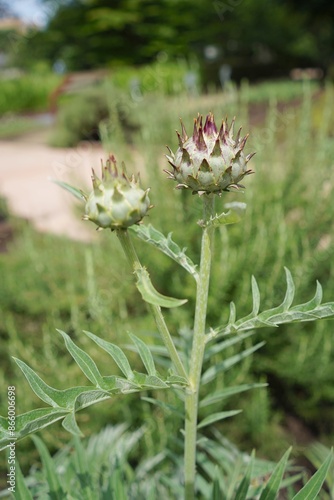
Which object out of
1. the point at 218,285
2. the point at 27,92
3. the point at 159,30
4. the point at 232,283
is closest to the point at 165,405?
the point at 218,285

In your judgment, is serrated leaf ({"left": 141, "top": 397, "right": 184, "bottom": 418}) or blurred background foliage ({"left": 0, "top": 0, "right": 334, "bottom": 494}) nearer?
serrated leaf ({"left": 141, "top": 397, "right": 184, "bottom": 418})

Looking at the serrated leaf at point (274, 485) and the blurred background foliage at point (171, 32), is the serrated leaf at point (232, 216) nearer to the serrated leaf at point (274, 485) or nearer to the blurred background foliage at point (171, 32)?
the serrated leaf at point (274, 485)

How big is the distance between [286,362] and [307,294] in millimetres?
227

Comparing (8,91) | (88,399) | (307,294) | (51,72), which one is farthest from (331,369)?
(51,72)

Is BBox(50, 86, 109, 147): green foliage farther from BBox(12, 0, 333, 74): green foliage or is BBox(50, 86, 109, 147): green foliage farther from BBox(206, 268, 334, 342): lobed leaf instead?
BBox(206, 268, 334, 342): lobed leaf

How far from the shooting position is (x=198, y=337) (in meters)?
0.60

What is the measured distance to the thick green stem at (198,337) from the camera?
23.0 inches

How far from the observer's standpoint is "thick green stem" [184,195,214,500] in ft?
1.92

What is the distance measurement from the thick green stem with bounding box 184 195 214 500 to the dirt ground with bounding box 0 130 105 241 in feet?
5.00

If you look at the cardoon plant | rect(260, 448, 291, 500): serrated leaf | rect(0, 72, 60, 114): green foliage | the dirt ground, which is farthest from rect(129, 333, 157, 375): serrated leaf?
rect(0, 72, 60, 114): green foliage

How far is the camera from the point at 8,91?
1118cm

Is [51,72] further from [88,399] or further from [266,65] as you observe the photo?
[88,399]

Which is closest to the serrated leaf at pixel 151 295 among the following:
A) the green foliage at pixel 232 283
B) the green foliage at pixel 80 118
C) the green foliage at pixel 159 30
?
the green foliage at pixel 232 283

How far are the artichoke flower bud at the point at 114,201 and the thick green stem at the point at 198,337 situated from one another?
3.1 inches
